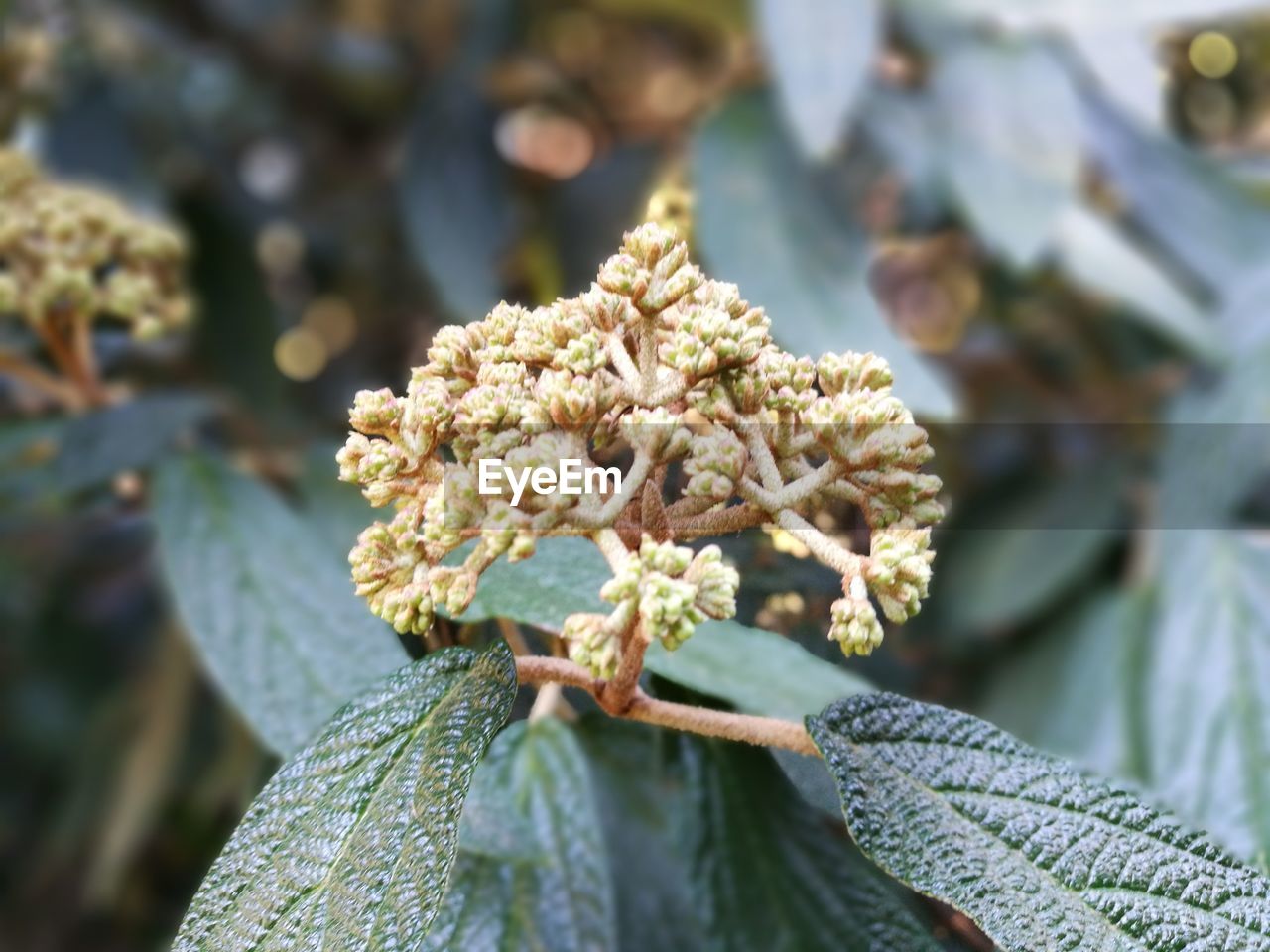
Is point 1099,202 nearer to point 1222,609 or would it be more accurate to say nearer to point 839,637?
point 1222,609

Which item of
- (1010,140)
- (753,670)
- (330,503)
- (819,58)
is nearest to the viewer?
(753,670)

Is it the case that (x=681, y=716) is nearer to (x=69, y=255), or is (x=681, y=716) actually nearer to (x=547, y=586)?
(x=547, y=586)

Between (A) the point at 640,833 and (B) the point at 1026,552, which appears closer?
(A) the point at 640,833

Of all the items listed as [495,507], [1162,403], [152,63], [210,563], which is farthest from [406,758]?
[152,63]

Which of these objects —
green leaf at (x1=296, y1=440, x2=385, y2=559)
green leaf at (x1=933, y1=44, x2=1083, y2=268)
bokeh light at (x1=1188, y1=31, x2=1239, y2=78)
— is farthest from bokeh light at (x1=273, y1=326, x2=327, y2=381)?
bokeh light at (x1=1188, y1=31, x2=1239, y2=78)

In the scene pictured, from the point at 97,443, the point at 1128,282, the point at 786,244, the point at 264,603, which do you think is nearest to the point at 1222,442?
the point at 1128,282

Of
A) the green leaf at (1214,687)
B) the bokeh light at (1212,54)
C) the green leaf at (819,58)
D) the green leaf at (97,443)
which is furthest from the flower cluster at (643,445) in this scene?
the bokeh light at (1212,54)
